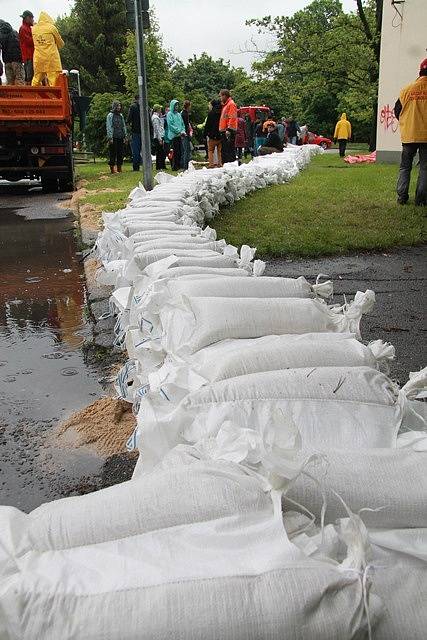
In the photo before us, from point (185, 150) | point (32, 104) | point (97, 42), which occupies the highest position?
point (97, 42)

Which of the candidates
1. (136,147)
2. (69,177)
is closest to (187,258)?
(69,177)

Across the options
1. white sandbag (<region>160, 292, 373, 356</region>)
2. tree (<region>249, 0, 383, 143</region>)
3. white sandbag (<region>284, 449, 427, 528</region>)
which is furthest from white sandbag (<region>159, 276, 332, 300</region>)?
tree (<region>249, 0, 383, 143</region>)

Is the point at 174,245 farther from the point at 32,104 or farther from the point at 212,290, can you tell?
the point at 32,104

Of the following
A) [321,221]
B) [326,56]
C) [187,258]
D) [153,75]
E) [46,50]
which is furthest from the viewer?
[326,56]

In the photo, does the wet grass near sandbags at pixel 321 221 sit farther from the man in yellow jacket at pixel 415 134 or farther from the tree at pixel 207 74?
the tree at pixel 207 74

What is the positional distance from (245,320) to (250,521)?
141cm

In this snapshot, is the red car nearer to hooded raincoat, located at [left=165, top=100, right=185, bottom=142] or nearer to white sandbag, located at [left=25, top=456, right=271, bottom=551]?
hooded raincoat, located at [left=165, top=100, right=185, bottom=142]

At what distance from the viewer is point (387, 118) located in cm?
1706

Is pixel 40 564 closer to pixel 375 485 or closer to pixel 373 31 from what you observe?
pixel 375 485

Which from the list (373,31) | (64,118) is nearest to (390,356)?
(64,118)

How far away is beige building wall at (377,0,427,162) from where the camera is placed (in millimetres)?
15625

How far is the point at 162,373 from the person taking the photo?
2418mm

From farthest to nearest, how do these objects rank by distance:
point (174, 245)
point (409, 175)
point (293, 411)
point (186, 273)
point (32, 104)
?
point (32, 104)
point (409, 175)
point (174, 245)
point (186, 273)
point (293, 411)

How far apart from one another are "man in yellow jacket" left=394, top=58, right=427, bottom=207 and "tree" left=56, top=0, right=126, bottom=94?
38551mm
